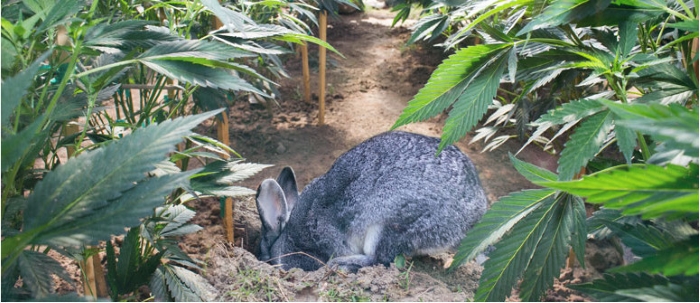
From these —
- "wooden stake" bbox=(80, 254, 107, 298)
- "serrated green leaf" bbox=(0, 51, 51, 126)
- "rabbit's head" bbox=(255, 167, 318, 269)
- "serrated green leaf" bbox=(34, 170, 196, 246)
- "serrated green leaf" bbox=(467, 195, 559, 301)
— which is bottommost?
"rabbit's head" bbox=(255, 167, 318, 269)

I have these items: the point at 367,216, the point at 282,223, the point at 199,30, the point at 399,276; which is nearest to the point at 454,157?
the point at 367,216

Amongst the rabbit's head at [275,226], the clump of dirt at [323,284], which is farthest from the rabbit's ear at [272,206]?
the clump of dirt at [323,284]

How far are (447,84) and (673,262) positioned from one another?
→ 711 mm

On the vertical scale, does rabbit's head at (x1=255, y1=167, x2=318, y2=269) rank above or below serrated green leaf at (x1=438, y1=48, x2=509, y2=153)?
below

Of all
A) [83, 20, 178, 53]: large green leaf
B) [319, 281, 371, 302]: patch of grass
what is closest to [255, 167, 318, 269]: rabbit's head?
[319, 281, 371, 302]: patch of grass

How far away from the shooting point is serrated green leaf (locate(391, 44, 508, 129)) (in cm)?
160

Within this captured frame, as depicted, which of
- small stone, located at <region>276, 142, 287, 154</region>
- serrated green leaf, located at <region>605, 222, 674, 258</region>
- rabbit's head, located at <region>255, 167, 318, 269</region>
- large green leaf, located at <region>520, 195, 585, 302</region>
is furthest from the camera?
small stone, located at <region>276, 142, 287, 154</region>

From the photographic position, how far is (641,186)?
3.43 ft

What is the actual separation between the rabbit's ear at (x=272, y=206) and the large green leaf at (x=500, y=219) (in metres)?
2.03

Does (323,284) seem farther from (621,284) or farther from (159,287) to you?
(621,284)

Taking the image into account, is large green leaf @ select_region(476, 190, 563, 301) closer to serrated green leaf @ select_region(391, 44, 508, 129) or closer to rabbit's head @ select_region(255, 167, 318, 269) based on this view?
serrated green leaf @ select_region(391, 44, 508, 129)

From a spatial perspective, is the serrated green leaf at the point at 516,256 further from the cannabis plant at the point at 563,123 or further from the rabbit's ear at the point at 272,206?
the rabbit's ear at the point at 272,206

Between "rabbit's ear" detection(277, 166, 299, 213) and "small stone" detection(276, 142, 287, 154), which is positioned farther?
"small stone" detection(276, 142, 287, 154)

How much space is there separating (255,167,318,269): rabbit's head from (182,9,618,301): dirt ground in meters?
0.17
